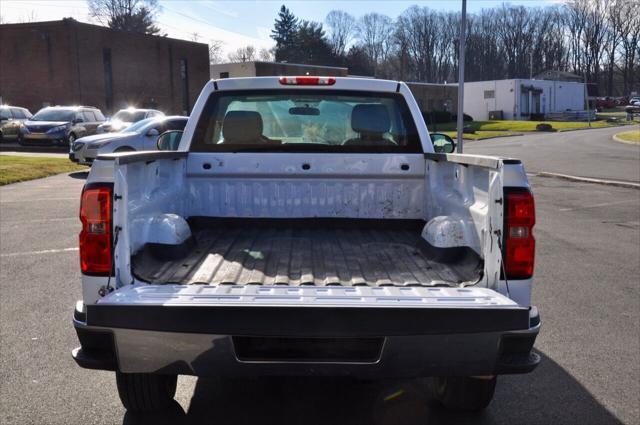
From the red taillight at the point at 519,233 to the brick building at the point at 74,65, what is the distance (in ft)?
135

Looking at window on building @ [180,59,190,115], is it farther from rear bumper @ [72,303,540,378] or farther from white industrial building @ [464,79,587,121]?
rear bumper @ [72,303,540,378]

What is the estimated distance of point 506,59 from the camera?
123 meters

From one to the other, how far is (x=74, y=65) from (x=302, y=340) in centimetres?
4127

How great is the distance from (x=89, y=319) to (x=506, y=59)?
12988 centimetres

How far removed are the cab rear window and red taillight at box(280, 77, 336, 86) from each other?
0.22 ft

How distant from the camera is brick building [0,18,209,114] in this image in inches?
1570

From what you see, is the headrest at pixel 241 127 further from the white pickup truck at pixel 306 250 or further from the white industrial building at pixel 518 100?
the white industrial building at pixel 518 100

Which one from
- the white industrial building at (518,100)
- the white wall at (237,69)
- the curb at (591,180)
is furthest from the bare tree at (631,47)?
the curb at (591,180)

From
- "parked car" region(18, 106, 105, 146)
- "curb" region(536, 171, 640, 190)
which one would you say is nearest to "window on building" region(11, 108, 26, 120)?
"parked car" region(18, 106, 105, 146)

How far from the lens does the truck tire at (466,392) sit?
3.54m

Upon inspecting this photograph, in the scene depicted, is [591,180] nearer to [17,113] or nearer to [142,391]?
[142,391]

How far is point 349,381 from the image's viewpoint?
13.5 ft

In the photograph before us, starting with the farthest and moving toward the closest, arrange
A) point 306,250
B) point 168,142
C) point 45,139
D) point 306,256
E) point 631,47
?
point 631,47, point 45,139, point 168,142, point 306,250, point 306,256

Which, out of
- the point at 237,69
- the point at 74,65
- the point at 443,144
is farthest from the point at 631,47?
the point at 443,144
